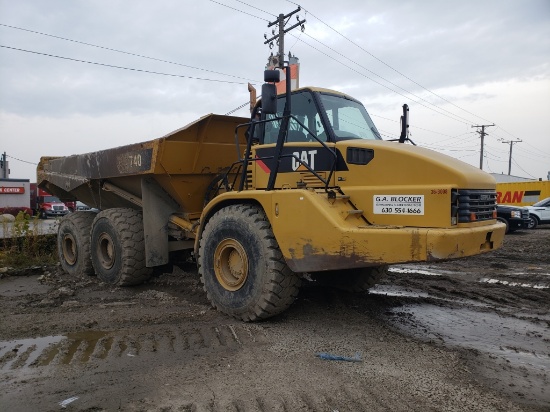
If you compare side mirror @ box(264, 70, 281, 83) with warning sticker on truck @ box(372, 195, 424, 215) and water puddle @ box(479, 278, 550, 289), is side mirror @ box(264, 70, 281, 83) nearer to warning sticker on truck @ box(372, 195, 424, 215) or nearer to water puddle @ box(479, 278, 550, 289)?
warning sticker on truck @ box(372, 195, 424, 215)

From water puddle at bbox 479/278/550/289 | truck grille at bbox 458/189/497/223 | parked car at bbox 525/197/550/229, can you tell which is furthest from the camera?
parked car at bbox 525/197/550/229

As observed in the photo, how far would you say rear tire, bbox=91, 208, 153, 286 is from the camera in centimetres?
702

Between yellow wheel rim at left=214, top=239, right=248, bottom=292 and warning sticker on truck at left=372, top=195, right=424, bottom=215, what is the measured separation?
1521 mm

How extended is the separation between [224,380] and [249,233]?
1718 millimetres

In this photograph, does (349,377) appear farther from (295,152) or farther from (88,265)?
(88,265)

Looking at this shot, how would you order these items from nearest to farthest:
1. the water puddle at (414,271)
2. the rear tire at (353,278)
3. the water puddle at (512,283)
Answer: the rear tire at (353,278), the water puddle at (512,283), the water puddle at (414,271)

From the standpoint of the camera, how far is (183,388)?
3.53 metres

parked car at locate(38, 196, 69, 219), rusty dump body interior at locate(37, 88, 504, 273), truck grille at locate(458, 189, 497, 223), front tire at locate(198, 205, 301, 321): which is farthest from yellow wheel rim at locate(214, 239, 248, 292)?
parked car at locate(38, 196, 69, 219)

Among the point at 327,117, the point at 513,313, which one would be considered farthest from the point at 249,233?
the point at 513,313

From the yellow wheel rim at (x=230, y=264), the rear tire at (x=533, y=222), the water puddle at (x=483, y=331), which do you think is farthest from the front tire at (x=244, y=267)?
the rear tire at (x=533, y=222)

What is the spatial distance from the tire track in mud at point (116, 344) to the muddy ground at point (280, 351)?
2 centimetres

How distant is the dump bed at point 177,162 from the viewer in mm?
6551

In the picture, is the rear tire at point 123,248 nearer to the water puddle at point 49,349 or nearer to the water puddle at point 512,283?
the water puddle at point 49,349

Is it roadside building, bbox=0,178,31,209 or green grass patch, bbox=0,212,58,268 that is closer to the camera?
green grass patch, bbox=0,212,58,268
